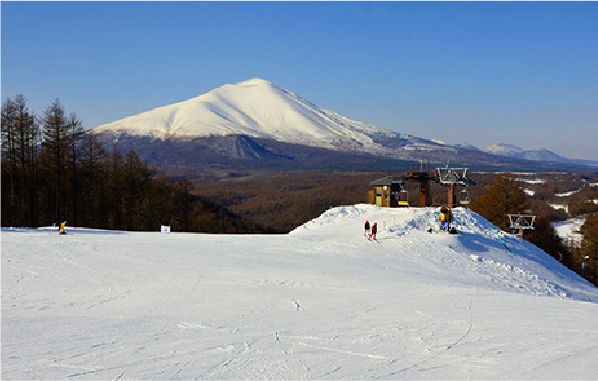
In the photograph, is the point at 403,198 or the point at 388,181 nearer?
the point at 388,181

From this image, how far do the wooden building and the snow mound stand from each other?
3168 mm

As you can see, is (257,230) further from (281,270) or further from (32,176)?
(281,270)

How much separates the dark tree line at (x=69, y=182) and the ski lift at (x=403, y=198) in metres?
21.9

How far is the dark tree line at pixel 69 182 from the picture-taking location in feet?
135

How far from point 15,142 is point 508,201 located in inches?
1730

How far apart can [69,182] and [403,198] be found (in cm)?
2783

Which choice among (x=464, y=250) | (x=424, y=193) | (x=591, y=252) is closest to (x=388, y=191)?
(x=424, y=193)

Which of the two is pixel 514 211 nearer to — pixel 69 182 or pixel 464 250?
pixel 464 250

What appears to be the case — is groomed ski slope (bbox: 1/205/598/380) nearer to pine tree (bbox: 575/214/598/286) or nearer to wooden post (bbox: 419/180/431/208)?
wooden post (bbox: 419/180/431/208)

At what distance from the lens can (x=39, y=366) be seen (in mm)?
10180

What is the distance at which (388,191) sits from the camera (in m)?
41.1

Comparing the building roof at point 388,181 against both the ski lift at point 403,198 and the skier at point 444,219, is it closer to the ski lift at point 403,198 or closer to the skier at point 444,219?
the ski lift at point 403,198

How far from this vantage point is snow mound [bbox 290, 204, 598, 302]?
25656 mm

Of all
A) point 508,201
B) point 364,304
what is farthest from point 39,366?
point 508,201
